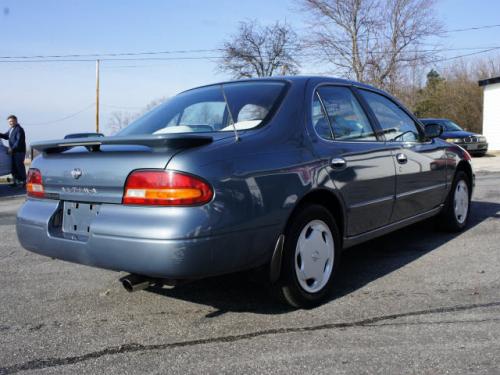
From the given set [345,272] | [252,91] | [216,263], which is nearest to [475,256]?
[345,272]

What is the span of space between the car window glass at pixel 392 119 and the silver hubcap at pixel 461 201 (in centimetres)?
109

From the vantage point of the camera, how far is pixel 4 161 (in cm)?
1155

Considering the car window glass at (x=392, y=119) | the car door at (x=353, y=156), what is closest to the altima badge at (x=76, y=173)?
the car door at (x=353, y=156)

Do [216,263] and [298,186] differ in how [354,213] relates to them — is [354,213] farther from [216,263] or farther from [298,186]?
[216,263]

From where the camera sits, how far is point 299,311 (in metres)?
3.26

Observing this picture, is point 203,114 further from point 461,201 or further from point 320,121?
point 461,201

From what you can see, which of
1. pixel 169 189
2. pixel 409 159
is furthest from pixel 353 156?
pixel 169 189

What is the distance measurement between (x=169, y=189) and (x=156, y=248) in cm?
31

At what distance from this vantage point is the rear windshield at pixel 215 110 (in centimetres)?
333

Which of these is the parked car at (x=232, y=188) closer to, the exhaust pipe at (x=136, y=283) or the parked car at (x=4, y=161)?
the exhaust pipe at (x=136, y=283)

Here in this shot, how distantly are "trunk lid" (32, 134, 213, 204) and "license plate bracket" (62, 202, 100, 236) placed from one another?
0.04 meters

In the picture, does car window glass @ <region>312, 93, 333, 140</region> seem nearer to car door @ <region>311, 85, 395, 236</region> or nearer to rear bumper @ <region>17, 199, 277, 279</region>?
car door @ <region>311, 85, 395, 236</region>

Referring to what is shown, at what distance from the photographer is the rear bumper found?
103 inches

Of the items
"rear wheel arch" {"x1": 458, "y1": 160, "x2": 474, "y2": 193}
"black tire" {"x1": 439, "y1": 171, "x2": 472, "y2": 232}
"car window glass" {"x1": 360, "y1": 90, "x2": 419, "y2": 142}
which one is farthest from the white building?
"car window glass" {"x1": 360, "y1": 90, "x2": 419, "y2": 142}
